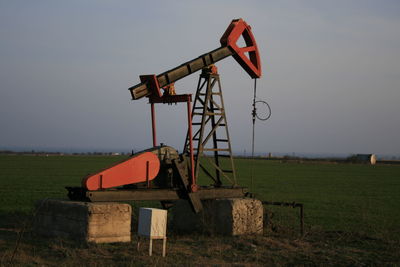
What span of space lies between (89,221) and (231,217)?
345 cm

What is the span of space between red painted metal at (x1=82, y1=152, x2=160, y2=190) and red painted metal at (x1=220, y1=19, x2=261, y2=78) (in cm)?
325

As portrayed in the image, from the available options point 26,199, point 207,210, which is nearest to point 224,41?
point 207,210

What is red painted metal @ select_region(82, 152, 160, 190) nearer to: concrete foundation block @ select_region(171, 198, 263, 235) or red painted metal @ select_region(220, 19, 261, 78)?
concrete foundation block @ select_region(171, 198, 263, 235)

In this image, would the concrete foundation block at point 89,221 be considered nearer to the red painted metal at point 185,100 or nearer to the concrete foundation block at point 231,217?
the red painted metal at point 185,100

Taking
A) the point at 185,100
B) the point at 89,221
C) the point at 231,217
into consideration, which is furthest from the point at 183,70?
the point at 89,221

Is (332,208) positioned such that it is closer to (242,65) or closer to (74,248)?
(242,65)

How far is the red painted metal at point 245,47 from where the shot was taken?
12953 millimetres

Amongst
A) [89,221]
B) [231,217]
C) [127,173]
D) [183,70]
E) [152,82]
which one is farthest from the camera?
[231,217]

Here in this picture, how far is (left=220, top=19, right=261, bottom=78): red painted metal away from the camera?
13.0 meters

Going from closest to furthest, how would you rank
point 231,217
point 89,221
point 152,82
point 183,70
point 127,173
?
point 89,221 → point 127,173 → point 152,82 → point 183,70 → point 231,217

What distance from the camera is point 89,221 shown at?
34.2 feet

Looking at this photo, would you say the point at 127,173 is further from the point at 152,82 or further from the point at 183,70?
the point at 183,70

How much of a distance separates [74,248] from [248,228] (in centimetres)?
426

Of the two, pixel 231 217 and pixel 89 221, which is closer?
pixel 89 221
